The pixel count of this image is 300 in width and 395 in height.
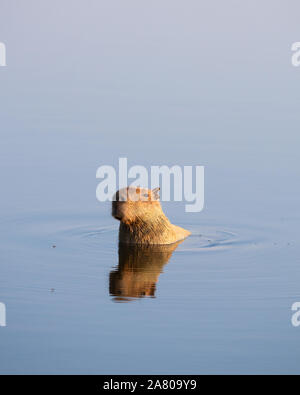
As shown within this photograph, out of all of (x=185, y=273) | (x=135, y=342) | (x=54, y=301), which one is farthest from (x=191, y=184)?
(x=135, y=342)

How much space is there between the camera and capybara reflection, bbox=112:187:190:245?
16141 mm

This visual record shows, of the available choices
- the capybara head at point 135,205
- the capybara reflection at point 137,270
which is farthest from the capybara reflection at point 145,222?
the capybara reflection at point 137,270

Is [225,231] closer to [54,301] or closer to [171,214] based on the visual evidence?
[171,214]

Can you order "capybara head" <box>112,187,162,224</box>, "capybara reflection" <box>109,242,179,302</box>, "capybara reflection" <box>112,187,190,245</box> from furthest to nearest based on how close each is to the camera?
"capybara reflection" <box>112,187,190,245</box>
"capybara head" <box>112,187,162,224</box>
"capybara reflection" <box>109,242,179,302</box>

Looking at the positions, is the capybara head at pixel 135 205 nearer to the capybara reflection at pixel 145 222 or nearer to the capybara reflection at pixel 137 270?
the capybara reflection at pixel 145 222

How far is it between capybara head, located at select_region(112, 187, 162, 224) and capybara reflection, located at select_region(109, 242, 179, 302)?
523 millimetres

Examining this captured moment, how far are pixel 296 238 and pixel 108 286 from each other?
14.7ft

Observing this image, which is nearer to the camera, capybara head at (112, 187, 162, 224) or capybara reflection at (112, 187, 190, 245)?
capybara head at (112, 187, 162, 224)

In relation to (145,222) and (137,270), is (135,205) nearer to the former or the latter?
(145,222)

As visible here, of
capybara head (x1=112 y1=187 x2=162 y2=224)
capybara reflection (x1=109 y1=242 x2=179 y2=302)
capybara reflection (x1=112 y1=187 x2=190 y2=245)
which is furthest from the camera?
capybara reflection (x1=112 y1=187 x2=190 y2=245)

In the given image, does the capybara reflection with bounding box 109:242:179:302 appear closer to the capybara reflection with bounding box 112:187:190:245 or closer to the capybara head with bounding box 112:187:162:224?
the capybara reflection with bounding box 112:187:190:245

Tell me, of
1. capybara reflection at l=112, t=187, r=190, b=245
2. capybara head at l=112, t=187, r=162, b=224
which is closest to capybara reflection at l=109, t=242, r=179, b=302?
capybara reflection at l=112, t=187, r=190, b=245

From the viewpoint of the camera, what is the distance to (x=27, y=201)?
62.2ft

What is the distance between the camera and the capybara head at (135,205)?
1589cm
